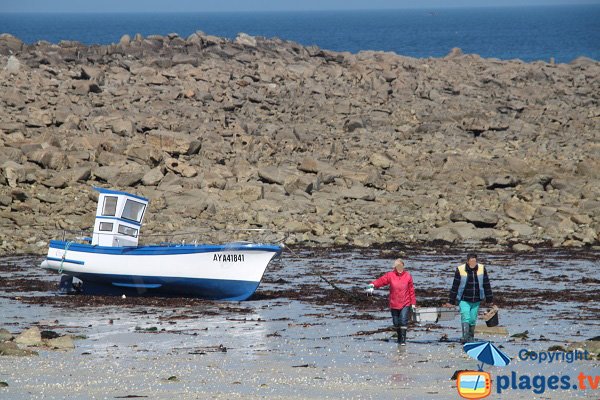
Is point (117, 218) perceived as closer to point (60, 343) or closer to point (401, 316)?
point (60, 343)

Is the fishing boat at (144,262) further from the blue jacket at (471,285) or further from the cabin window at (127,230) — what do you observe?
the blue jacket at (471,285)

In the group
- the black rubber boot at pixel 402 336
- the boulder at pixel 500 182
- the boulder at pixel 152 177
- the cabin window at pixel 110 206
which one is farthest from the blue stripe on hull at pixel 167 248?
the boulder at pixel 500 182

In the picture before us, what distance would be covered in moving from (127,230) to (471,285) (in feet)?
34.1

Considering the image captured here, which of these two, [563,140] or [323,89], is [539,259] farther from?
[323,89]

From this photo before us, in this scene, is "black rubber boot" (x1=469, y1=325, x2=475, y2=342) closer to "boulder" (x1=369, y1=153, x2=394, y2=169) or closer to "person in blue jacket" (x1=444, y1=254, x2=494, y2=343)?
"person in blue jacket" (x1=444, y1=254, x2=494, y2=343)

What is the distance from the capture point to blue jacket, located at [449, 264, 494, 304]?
58.7 feet

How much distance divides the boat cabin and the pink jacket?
894cm

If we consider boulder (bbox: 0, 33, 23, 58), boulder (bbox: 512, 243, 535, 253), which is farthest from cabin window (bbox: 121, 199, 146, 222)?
boulder (bbox: 0, 33, 23, 58)

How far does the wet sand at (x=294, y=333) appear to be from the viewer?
15945 mm

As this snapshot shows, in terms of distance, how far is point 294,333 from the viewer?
20891 millimetres

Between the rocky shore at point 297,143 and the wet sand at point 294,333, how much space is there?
3.18 m

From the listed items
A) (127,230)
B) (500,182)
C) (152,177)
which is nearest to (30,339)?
(127,230)

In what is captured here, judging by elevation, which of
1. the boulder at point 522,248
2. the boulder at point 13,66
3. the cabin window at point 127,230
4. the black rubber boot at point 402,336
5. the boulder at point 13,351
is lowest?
the boulder at point 13,351
